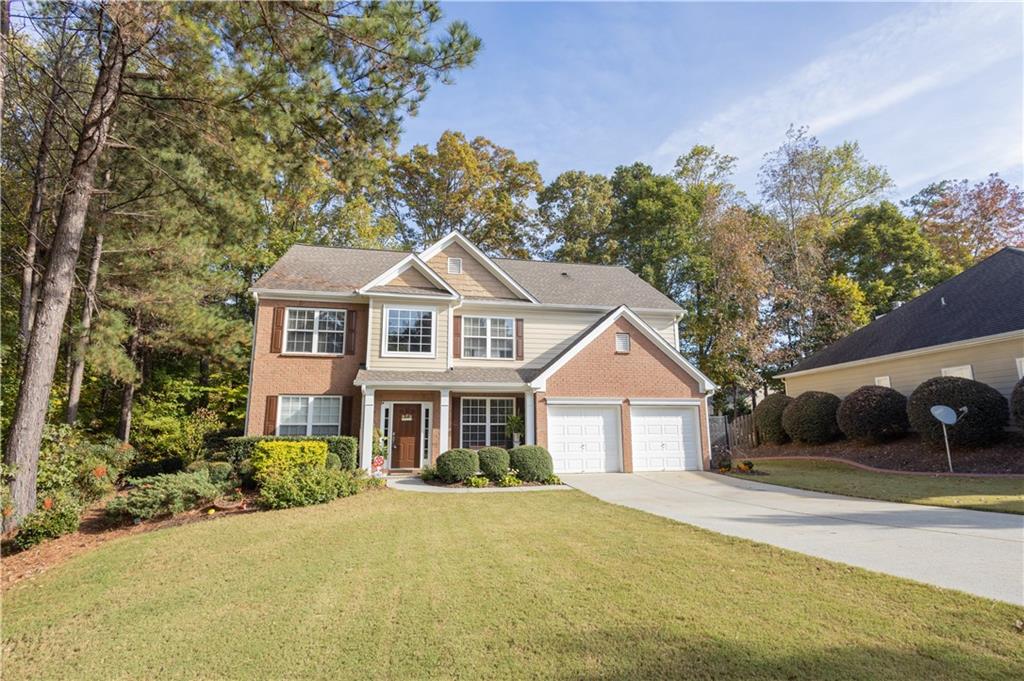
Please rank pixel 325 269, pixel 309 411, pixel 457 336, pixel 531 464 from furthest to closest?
pixel 325 269 → pixel 457 336 → pixel 309 411 → pixel 531 464

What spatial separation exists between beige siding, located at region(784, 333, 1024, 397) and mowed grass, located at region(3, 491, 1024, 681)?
13898 mm

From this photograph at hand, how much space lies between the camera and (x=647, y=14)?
924cm

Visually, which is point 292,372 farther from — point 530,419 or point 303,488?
point 530,419

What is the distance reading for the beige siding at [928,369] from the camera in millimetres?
14336

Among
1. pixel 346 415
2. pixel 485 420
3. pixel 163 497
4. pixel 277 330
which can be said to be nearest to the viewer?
pixel 163 497

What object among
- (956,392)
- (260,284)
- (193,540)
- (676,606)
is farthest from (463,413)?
(956,392)

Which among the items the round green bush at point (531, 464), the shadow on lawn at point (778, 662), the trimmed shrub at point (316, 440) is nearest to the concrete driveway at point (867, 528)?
the round green bush at point (531, 464)

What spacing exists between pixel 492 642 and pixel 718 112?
Answer: 1306 cm

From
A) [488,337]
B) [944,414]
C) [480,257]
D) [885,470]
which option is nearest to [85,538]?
[488,337]

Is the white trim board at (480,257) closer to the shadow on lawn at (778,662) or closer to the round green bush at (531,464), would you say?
the round green bush at (531,464)

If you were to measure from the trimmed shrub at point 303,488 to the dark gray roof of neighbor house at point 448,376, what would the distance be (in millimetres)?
4212

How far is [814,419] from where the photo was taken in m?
18.4

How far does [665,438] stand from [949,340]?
955cm

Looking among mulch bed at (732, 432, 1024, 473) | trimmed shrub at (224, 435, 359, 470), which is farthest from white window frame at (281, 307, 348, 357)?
mulch bed at (732, 432, 1024, 473)
